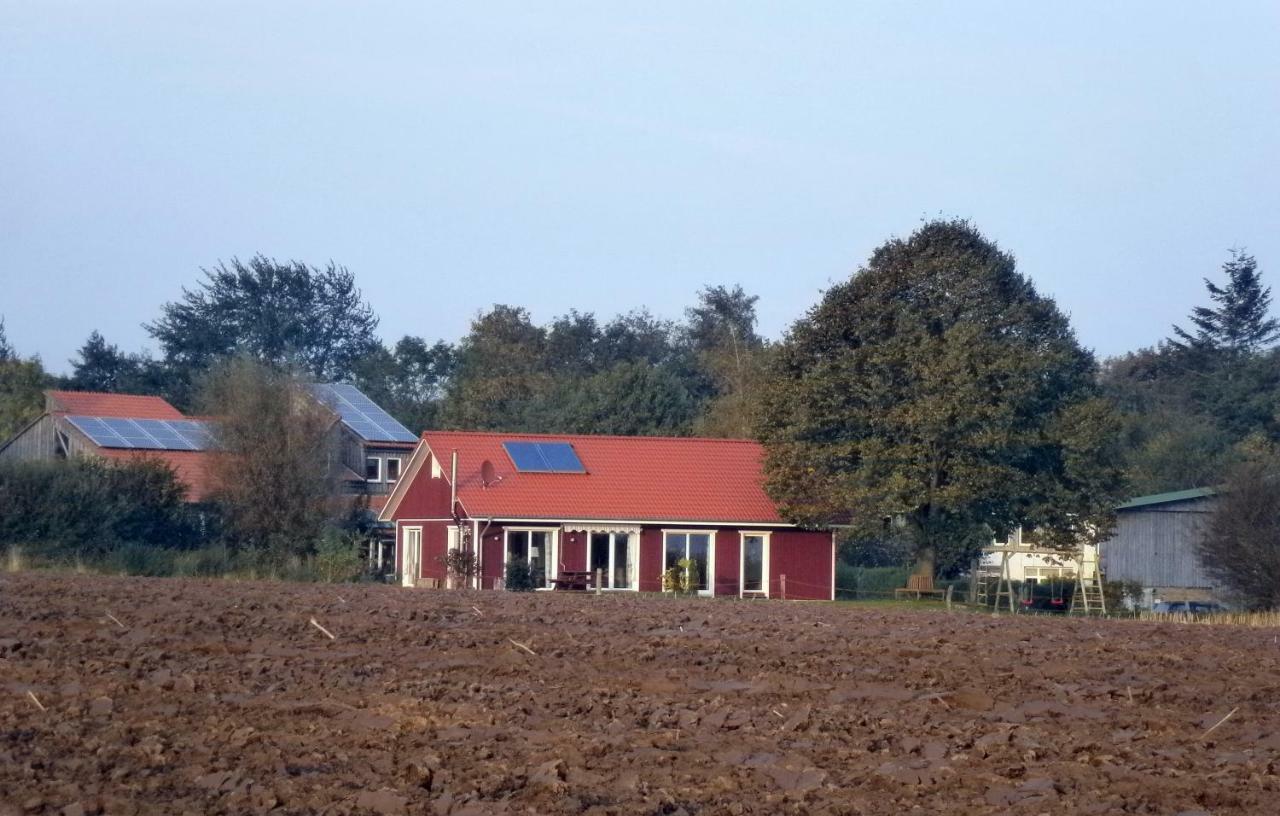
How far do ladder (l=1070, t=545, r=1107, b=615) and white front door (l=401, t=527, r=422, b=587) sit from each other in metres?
17.9

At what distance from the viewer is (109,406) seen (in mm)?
62656

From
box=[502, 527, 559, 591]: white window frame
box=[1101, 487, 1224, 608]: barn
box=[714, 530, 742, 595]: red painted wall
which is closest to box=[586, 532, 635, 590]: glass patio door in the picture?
box=[502, 527, 559, 591]: white window frame

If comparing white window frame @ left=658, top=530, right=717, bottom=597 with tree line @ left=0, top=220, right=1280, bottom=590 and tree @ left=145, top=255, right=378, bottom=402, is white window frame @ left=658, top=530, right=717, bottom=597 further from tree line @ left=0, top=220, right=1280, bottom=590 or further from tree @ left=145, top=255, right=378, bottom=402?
tree @ left=145, top=255, right=378, bottom=402

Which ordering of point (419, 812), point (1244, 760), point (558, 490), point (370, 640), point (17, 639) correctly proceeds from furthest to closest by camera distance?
point (558, 490)
point (370, 640)
point (17, 639)
point (1244, 760)
point (419, 812)

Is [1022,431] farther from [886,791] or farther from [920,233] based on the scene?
[886,791]

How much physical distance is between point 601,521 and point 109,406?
30310 millimetres

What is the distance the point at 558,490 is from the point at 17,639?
24644 millimetres

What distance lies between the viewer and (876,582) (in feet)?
151

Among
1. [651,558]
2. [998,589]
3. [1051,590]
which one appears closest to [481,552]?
[651,558]

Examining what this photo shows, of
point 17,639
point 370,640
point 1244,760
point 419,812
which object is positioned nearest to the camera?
point 419,812

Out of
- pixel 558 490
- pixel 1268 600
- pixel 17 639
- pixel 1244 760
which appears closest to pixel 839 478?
pixel 558 490

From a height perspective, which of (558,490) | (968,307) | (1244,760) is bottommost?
(1244,760)

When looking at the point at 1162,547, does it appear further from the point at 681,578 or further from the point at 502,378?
the point at 502,378

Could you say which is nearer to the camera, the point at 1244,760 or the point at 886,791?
the point at 886,791
